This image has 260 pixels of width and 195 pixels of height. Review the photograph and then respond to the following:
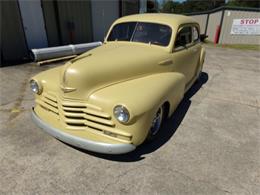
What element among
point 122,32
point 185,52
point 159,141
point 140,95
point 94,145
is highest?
point 122,32

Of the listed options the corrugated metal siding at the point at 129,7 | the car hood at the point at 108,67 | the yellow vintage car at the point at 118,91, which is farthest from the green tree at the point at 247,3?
the car hood at the point at 108,67

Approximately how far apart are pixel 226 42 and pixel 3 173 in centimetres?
1703

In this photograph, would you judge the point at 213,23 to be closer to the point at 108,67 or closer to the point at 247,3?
the point at 108,67

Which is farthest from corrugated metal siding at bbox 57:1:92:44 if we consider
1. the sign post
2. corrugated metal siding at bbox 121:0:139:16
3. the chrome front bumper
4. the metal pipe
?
the sign post

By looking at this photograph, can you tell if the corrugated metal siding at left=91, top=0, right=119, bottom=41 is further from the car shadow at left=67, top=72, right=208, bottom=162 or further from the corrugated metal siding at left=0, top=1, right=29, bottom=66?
the car shadow at left=67, top=72, right=208, bottom=162

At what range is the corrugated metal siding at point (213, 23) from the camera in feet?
52.0

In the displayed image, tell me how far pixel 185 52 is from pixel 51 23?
6.93m

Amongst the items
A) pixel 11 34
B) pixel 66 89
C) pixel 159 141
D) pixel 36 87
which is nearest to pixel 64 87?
pixel 66 89

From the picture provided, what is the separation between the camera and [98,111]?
2637 mm

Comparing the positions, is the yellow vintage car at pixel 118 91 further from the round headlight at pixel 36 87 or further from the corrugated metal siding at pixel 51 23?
the corrugated metal siding at pixel 51 23

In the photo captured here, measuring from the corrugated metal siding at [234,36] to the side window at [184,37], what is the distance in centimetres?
1239

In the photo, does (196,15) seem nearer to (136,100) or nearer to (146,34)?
(146,34)

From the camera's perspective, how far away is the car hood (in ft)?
9.13

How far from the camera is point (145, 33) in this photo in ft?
13.4
